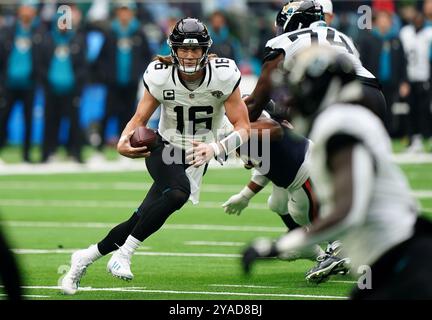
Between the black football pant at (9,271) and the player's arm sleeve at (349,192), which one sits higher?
the player's arm sleeve at (349,192)

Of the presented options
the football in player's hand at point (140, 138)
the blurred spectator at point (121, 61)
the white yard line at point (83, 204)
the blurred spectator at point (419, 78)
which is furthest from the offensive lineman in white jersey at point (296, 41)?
the blurred spectator at point (419, 78)

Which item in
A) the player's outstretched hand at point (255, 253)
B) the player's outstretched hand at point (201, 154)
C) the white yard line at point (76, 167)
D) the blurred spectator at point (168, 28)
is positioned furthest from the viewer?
the blurred spectator at point (168, 28)

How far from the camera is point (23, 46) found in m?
18.4

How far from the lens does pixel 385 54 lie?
20031 mm

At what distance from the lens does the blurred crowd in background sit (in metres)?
18.4

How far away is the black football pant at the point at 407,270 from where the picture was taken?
5.10m

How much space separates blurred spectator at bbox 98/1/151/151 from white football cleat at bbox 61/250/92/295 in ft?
36.6

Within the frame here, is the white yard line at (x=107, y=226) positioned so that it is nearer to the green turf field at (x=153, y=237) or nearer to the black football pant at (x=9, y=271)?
the green turf field at (x=153, y=237)

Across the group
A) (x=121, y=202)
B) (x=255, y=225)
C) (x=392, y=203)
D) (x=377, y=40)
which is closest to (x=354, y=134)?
(x=392, y=203)

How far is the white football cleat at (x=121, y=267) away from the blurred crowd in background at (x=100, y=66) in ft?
33.8

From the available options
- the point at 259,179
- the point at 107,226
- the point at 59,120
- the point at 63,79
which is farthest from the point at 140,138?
the point at 59,120

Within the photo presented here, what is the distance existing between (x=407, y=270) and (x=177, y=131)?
3704mm

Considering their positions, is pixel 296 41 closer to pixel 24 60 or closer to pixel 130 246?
pixel 130 246
